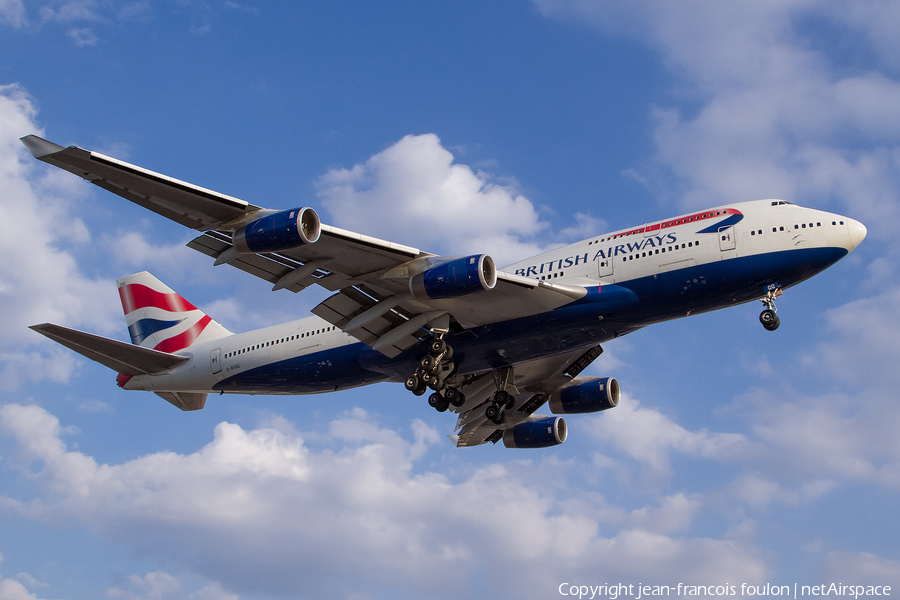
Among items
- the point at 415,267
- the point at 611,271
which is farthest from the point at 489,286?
the point at 611,271

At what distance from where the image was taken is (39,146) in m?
22.7

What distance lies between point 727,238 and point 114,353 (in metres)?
24.8

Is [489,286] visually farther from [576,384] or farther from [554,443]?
[554,443]

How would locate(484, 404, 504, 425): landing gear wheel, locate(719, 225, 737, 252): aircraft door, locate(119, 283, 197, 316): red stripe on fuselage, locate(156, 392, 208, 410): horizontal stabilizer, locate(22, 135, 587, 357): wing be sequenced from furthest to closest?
locate(119, 283, 197, 316): red stripe on fuselage, locate(156, 392, 208, 410): horizontal stabilizer, locate(484, 404, 504, 425): landing gear wheel, locate(719, 225, 737, 252): aircraft door, locate(22, 135, 587, 357): wing

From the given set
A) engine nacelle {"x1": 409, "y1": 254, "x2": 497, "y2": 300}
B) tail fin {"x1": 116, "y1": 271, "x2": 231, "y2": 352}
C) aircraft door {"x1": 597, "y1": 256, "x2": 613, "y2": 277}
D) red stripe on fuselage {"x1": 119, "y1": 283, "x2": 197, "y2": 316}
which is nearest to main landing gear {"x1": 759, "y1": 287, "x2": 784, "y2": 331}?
aircraft door {"x1": 597, "y1": 256, "x2": 613, "y2": 277}

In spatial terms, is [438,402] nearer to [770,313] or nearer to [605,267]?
[605,267]

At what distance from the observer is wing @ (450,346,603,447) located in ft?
116

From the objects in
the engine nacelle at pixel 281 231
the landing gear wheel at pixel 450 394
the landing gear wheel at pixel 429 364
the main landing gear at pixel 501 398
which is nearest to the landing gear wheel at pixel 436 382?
the landing gear wheel at pixel 429 364

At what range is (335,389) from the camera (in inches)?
1341

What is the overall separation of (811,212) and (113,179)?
21924 mm

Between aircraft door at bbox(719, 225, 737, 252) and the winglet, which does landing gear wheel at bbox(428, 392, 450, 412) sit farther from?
the winglet

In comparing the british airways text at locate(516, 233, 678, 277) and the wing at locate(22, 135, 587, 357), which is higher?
the british airways text at locate(516, 233, 678, 277)

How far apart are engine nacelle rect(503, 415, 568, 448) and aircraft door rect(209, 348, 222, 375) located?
46.8ft

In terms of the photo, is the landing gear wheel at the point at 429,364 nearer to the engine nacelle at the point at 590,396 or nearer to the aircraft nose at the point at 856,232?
the engine nacelle at the point at 590,396
